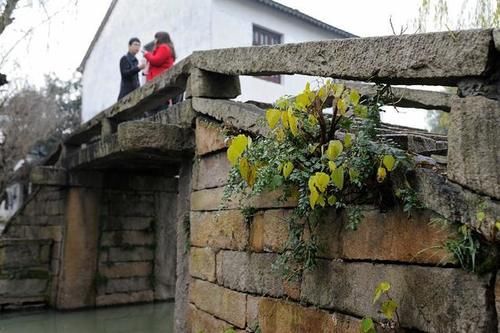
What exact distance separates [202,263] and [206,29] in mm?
9980

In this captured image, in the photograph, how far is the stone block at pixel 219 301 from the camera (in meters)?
3.10

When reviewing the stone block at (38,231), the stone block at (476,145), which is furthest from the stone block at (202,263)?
the stone block at (38,231)

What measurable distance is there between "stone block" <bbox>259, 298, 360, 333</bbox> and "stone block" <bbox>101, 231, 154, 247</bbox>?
5.35 m

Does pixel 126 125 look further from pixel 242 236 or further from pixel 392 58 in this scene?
pixel 392 58

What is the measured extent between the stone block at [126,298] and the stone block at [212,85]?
4.80 metres

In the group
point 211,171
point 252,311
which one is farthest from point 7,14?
point 252,311

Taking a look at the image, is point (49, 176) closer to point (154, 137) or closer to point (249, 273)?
point (154, 137)

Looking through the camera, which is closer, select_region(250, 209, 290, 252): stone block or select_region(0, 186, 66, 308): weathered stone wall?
select_region(250, 209, 290, 252): stone block

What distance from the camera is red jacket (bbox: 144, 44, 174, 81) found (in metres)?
5.89

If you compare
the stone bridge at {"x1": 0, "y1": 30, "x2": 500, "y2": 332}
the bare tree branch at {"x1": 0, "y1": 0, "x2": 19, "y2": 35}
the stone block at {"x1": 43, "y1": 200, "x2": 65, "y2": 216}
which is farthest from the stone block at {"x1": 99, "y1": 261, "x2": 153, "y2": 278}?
the bare tree branch at {"x1": 0, "y1": 0, "x2": 19, "y2": 35}

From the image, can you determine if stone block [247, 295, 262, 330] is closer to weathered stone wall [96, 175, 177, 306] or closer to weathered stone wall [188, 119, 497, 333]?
weathered stone wall [188, 119, 497, 333]

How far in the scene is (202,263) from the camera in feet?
11.8

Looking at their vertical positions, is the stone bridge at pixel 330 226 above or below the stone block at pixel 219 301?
above

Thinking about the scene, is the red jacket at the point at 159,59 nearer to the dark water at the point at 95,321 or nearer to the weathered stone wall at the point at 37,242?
the weathered stone wall at the point at 37,242
